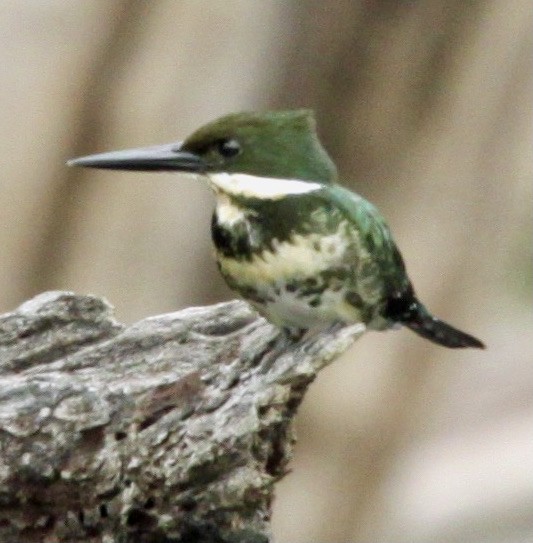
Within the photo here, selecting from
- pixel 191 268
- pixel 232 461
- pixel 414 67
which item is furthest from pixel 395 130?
pixel 232 461

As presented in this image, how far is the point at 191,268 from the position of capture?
121 inches

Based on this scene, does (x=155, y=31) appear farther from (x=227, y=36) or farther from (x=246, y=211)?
(x=246, y=211)

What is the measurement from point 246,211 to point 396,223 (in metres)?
1.14

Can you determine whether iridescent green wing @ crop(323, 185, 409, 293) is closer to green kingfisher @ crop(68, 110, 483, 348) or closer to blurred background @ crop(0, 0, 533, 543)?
green kingfisher @ crop(68, 110, 483, 348)

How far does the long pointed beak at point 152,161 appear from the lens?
6.15ft

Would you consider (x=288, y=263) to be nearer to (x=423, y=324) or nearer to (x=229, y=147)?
(x=229, y=147)

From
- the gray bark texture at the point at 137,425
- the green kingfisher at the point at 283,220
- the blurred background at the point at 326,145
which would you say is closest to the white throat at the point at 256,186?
the green kingfisher at the point at 283,220

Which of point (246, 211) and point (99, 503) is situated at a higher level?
point (246, 211)

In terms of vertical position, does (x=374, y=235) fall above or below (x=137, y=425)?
above

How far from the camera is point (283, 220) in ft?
6.00

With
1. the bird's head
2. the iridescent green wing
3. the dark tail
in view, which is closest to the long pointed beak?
the bird's head

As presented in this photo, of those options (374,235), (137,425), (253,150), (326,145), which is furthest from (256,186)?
(326,145)

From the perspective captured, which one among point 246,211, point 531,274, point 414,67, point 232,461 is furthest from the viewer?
point 531,274

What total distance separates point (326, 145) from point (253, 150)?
2.98 ft
